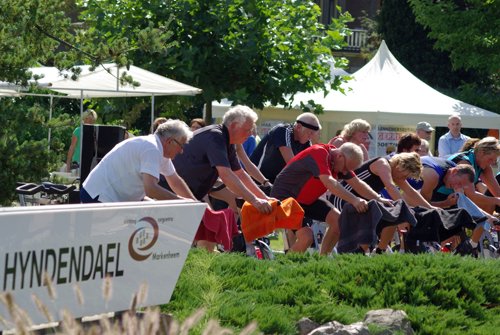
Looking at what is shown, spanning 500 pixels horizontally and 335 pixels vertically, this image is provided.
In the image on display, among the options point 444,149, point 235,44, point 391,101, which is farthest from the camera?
point 391,101

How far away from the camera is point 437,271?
9352 millimetres

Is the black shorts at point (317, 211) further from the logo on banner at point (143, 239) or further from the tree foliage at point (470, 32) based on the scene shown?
the tree foliage at point (470, 32)

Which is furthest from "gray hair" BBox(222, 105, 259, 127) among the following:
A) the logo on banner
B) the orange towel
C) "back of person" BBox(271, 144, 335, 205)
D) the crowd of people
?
the logo on banner

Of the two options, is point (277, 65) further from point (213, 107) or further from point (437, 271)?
point (437, 271)

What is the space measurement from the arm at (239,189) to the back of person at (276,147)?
282cm

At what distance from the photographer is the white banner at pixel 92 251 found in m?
6.27

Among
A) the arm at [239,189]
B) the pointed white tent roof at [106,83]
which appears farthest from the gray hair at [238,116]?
the pointed white tent roof at [106,83]

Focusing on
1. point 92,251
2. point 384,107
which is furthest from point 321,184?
→ point 384,107

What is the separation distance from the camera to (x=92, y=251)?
6777 mm

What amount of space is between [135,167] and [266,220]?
194 centimetres

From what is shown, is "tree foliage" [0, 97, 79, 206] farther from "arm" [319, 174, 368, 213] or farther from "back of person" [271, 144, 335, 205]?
"arm" [319, 174, 368, 213]

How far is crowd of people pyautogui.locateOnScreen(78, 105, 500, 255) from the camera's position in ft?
29.0

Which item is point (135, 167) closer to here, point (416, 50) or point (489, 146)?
point (489, 146)

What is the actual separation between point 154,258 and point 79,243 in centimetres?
76
